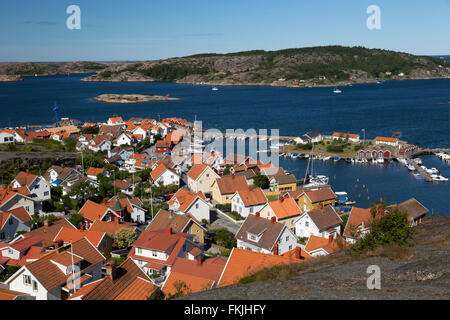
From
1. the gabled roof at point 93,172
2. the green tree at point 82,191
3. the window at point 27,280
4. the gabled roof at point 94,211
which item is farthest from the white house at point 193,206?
the window at point 27,280

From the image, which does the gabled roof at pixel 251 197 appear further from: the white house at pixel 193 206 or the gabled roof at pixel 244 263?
the gabled roof at pixel 244 263

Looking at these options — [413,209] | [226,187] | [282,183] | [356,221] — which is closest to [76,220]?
[226,187]

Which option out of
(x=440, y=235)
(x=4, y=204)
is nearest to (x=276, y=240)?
(x=440, y=235)

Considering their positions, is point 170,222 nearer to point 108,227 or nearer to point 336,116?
point 108,227

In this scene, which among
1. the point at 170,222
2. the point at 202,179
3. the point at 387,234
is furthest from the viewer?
the point at 202,179

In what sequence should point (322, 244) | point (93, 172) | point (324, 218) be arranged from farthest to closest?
point (93, 172)
point (324, 218)
point (322, 244)
